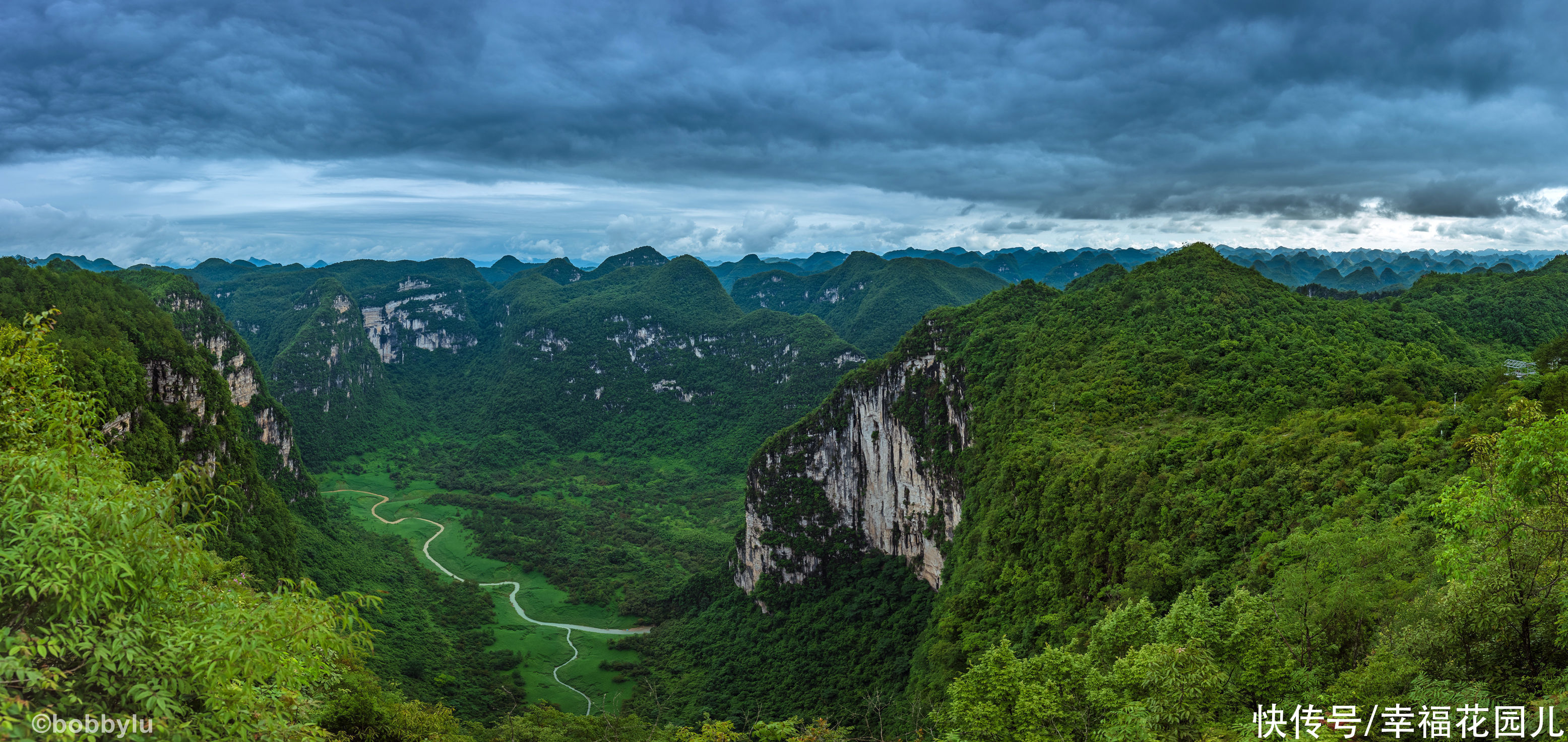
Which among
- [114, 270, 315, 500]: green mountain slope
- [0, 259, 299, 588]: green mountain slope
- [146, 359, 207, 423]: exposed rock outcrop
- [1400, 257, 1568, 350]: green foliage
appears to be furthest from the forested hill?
[114, 270, 315, 500]: green mountain slope

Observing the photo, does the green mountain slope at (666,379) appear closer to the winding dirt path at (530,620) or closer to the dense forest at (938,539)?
the dense forest at (938,539)

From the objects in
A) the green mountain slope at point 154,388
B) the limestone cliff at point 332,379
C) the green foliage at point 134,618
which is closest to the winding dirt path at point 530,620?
Result: the green mountain slope at point 154,388

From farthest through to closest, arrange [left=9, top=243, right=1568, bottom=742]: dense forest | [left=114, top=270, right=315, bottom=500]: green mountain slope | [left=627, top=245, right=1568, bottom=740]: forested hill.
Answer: [left=114, top=270, right=315, bottom=500]: green mountain slope, [left=627, top=245, right=1568, bottom=740]: forested hill, [left=9, top=243, right=1568, bottom=742]: dense forest

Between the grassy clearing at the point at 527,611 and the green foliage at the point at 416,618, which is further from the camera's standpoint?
the grassy clearing at the point at 527,611

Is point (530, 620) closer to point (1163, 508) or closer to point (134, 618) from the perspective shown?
point (1163, 508)

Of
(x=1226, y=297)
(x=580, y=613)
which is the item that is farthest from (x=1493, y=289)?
(x=580, y=613)

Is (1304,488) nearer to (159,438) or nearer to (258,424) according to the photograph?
(159,438)

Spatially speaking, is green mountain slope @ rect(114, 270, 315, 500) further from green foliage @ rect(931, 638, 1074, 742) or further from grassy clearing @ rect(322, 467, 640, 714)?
green foliage @ rect(931, 638, 1074, 742)
